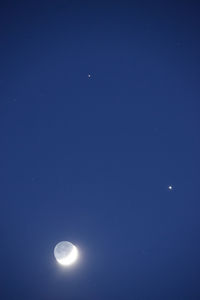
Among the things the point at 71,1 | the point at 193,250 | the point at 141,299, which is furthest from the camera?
the point at 141,299

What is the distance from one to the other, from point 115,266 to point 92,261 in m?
0.65

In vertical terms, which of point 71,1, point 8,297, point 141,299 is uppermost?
point 71,1

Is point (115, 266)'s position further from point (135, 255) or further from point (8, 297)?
point (8, 297)

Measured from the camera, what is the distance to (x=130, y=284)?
18.9ft

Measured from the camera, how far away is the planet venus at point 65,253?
531 cm

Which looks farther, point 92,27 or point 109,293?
point 109,293

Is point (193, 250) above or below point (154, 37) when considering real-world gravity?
below

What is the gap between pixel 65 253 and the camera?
17.4ft

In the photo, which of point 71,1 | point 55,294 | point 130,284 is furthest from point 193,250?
point 71,1

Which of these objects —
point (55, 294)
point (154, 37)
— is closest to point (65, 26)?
point (154, 37)

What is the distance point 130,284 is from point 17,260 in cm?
317

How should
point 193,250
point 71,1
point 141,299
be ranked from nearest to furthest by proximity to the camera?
point 71,1 → point 193,250 → point 141,299

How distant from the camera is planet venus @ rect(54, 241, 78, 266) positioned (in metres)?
5.31

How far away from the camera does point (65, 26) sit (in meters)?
5.02
